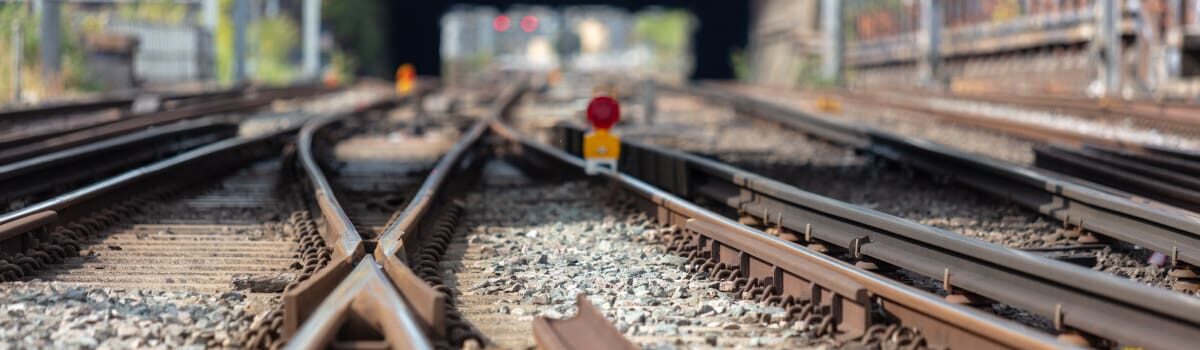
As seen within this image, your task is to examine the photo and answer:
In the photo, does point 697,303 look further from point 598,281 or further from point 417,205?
point 417,205

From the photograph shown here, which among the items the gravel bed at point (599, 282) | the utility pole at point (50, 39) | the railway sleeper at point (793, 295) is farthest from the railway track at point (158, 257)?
the utility pole at point (50, 39)

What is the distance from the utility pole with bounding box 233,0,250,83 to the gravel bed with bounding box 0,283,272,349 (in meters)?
28.9

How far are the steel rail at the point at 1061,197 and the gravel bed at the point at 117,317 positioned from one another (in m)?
3.82

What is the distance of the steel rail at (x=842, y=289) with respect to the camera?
162 inches

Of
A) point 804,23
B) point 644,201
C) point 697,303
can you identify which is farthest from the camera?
point 804,23

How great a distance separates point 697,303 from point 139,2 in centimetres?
3357

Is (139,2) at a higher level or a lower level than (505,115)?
higher

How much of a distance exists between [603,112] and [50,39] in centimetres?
1724

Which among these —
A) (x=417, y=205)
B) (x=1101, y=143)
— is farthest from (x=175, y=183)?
(x=1101, y=143)

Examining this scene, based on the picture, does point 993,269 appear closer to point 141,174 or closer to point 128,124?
point 141,174

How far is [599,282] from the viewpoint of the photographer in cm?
593

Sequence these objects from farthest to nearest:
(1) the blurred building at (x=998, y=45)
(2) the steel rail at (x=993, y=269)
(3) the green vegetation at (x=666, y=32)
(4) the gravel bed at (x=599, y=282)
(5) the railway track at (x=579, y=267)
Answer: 1. (3) the green vegetation at (x=666, y=32)
2. (1) the blurred building at (x=998, y=45)
3. (4) the gravel bed at (x=599, y=282)
4. (5) the railway track at (x=579, y=267)
5. (2) the steel rail at (x=993, y=269)

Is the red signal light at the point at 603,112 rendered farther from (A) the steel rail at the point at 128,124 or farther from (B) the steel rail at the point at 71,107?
(B) the steel rail at the point at 71,107

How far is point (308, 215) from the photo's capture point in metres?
7.76
